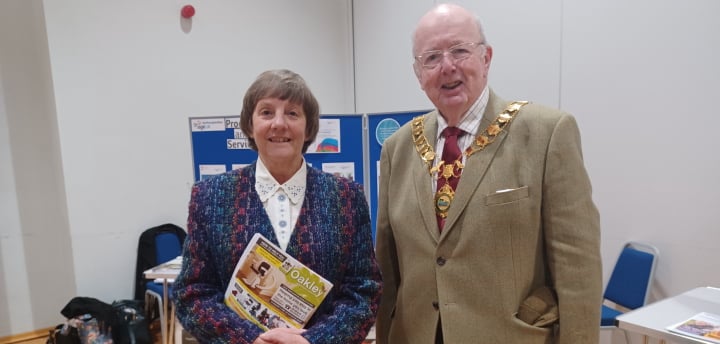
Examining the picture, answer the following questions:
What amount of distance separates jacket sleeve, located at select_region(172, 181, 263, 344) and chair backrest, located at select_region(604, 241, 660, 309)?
236 centimetres

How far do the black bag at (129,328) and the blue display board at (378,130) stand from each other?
199 cm

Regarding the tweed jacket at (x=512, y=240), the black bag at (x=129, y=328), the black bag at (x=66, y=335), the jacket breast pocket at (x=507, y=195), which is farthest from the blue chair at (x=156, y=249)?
the jacket breast pocket at (x=507, y=195)

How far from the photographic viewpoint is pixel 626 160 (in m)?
2.73

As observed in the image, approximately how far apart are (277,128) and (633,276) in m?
2.46

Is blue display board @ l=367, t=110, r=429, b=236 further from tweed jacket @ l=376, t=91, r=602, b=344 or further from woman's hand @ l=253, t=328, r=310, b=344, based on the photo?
woman's hand @ l=253, t=328, r=310, b=344

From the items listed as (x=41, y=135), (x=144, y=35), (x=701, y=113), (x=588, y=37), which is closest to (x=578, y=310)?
(x=701, y=113)

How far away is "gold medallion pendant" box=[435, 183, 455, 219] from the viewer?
1204mm

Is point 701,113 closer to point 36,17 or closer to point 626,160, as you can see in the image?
point 626,160

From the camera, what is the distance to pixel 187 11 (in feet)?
13.2

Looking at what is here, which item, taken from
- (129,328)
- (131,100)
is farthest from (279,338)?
(131,100)

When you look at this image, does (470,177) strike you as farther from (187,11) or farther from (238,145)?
(187,11)

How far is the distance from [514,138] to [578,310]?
1.47 ft

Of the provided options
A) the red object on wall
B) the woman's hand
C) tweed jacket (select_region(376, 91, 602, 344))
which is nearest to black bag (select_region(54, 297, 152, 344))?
the red object on wall

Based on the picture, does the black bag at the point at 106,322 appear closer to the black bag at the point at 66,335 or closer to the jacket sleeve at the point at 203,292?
the black bag at the point at 66,335
